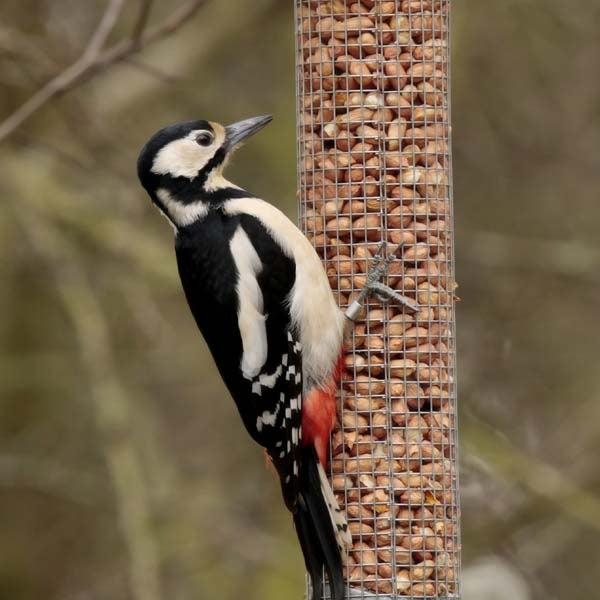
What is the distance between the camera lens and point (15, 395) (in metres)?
8.45

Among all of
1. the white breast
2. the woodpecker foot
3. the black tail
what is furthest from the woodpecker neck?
the black tail

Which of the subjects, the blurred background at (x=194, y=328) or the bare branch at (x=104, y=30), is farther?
the blurred background at (x=194, y=328)

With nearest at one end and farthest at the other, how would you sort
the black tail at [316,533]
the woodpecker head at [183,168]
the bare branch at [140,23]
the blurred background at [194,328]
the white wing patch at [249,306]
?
1. the black tail at [316,533]
2. the white wing patch at [249,306]
3. the woodpecker head at [183,168]
4. the bare branch at [140,23]
5. the blurred background at [194,328]

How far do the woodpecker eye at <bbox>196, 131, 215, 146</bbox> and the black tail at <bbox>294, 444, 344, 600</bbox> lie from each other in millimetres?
1363

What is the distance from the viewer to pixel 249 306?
574 cm

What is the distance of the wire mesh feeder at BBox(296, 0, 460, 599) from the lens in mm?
5719

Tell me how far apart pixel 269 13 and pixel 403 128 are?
2.69m

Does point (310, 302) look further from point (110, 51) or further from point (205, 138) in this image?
point (110, 51)

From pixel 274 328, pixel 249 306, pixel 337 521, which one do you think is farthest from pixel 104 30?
pixel 337 521

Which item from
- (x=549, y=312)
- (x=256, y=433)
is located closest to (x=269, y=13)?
(x=549, y=312)

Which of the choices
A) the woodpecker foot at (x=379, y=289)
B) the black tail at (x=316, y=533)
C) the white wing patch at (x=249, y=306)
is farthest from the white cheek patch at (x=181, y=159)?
the black tail at (x=316, y=533)

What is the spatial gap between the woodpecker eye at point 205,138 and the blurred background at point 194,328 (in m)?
1.84

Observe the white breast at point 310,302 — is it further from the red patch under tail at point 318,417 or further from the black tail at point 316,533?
the black tail at point 316,533

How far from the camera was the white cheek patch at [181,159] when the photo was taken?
5848 mm
